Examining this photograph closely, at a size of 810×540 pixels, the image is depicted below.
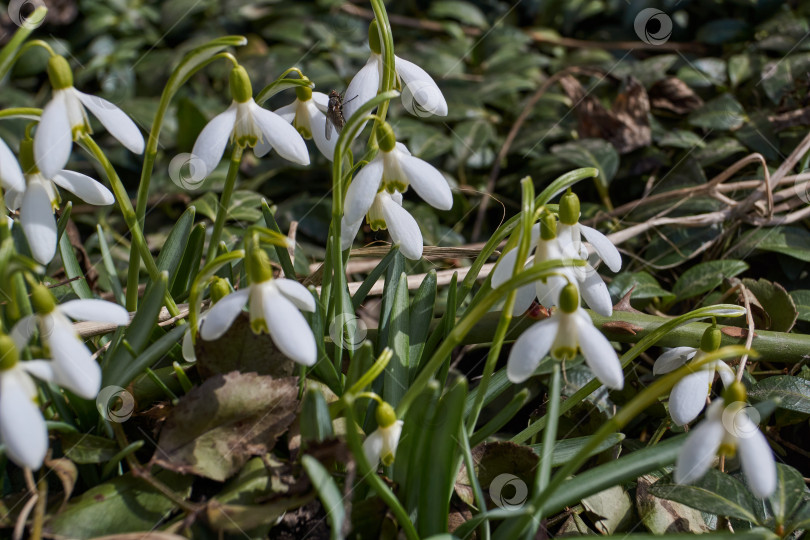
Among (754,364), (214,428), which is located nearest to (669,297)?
(754,364)

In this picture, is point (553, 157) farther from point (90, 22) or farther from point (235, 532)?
point (90, 22)

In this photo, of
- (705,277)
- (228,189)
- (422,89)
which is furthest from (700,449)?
(705,277)

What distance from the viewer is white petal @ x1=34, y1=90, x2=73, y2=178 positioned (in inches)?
27.0

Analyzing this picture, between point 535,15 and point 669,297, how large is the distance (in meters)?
1.57

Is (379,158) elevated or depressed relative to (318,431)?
elevated

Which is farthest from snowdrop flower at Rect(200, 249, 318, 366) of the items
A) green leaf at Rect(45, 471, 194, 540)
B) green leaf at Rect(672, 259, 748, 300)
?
green leaf at Rect(672, 259, 748, 300)

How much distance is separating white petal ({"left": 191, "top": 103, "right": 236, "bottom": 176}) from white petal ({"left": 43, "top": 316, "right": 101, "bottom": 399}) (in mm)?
229

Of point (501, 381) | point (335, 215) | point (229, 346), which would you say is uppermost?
point (335, 215)

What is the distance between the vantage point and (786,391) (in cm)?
104

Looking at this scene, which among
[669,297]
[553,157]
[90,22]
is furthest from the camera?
[90,22]

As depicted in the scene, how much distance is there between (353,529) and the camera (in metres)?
0.80

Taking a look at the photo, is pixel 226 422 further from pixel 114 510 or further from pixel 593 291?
pixel 593 291

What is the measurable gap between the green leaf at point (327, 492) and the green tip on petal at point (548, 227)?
32 cm

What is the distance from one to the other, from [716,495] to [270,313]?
21.1 inches
